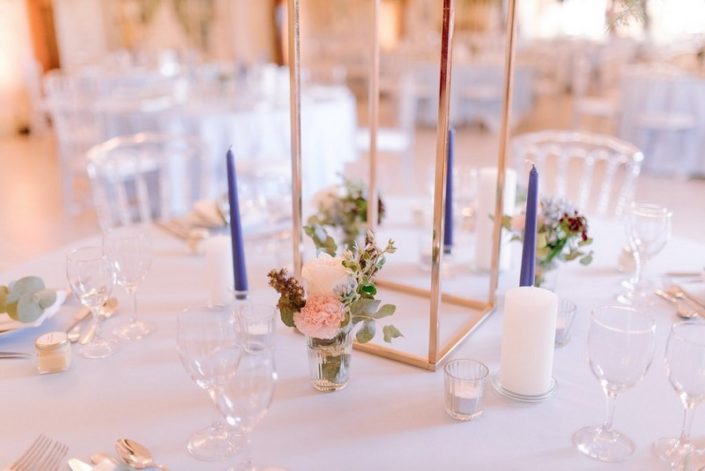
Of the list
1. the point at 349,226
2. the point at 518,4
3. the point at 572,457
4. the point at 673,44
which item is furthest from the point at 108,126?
the point at 673,44

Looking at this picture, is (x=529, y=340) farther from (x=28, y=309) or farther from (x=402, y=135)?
(x=402, y=135)

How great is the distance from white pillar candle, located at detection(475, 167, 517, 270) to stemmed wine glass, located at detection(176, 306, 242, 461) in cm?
75

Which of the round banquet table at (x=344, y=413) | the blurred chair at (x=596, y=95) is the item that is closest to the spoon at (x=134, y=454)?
the round banquet table at (x=344, y=413)

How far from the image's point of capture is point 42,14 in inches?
332

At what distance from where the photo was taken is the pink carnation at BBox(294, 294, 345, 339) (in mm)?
970

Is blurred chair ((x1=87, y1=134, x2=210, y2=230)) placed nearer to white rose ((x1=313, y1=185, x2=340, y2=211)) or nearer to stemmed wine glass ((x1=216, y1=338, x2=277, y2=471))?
white rose ((x1=313, y1=185, x2=340, y2=211))

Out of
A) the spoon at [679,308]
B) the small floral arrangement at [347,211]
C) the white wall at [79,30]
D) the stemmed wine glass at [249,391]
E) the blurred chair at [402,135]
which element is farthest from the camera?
the white wall at [79,30]

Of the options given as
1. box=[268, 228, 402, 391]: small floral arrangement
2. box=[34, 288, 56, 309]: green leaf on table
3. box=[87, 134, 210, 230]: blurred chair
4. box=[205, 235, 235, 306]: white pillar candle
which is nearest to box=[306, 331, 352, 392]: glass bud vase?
box=[268, 228, 402, 391]: small floral arrangement

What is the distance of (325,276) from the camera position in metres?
0.99

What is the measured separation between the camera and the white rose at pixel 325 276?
989 millimetres

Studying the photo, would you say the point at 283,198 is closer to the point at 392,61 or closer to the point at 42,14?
the point at 392,61

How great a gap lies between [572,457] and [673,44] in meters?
8.94

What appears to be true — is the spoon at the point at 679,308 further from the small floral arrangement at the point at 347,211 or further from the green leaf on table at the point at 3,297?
the green leaf on table at the point at 3,297

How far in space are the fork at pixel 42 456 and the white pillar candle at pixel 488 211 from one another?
99 centimetres
